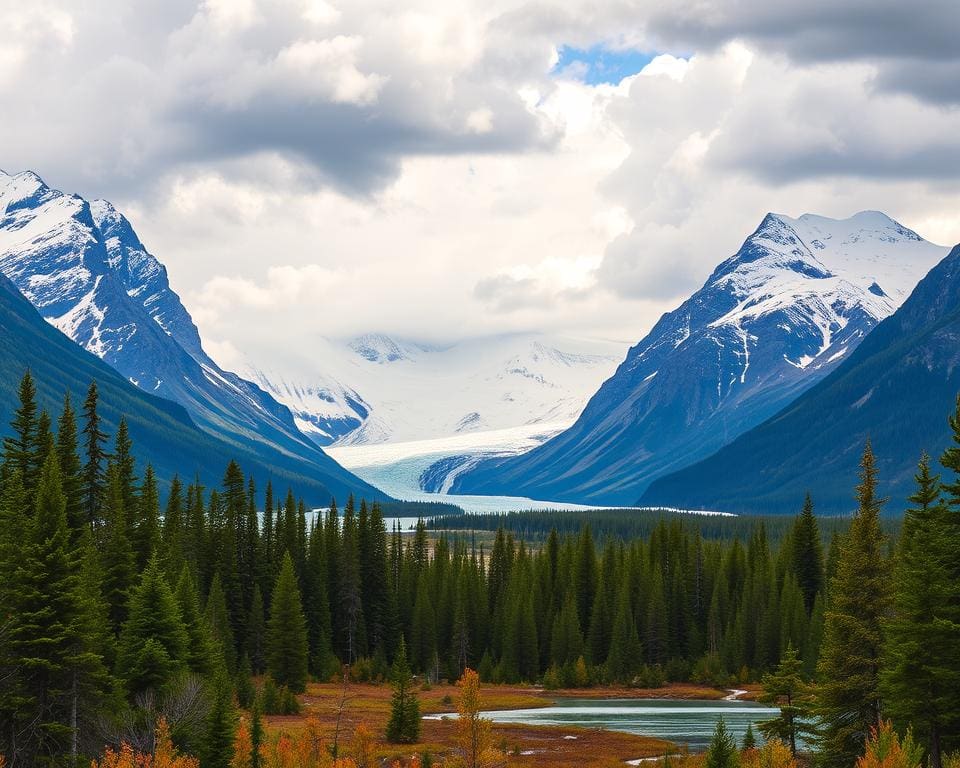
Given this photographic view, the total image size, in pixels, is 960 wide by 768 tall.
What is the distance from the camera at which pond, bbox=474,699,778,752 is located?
111 metres

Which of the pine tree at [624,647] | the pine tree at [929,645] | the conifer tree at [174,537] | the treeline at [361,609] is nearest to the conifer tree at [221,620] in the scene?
the treeline at [361,609]

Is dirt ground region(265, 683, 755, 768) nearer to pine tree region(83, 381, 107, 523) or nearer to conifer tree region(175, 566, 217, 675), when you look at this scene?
conifer tree region(175, 566, 217, 675)

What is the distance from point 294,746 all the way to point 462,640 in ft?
274

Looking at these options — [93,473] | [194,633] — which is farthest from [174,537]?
[194,633]

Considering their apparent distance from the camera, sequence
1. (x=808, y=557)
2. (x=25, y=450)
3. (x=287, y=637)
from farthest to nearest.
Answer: (x=808, y=557)
(x=287, y=637)
(x=25, y=450)

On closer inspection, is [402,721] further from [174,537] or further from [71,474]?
[174,537]

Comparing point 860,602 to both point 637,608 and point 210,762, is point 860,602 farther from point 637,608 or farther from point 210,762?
point 637,608

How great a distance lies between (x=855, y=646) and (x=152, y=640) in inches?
1479

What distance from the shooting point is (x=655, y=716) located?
127688 millimetres

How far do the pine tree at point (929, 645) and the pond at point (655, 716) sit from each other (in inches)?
1620

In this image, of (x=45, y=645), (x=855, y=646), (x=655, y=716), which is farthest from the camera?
(x=655, y=716)

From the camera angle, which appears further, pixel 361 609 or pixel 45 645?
pixel 361 609

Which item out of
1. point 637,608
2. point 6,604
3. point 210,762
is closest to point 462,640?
point 637,608

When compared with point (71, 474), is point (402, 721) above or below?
below
